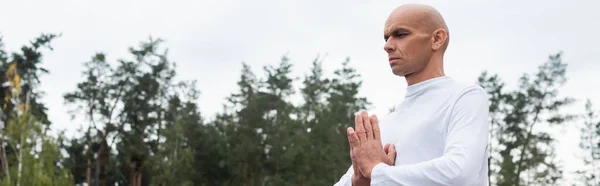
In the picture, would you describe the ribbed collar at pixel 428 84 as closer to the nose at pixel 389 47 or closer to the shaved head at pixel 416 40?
the shaved head at pixel 416 40

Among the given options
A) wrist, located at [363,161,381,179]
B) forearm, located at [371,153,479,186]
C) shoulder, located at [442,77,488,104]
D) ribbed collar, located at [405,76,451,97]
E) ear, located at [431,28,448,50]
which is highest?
ear, located at [431,28,448,50]

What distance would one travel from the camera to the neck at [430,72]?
343 cm

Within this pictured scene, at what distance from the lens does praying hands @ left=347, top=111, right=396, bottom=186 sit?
327 cm

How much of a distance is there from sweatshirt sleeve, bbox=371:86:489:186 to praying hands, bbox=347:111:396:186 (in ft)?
0.26

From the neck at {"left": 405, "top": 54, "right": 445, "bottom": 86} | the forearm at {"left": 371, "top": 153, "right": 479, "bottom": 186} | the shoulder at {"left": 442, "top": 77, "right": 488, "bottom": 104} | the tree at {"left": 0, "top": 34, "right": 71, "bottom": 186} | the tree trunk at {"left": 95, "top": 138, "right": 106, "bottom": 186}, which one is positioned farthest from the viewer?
the tree trunk at {"left": 95, "top": 138, "right": 106, "bottom": 186}

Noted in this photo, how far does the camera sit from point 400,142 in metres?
3.35

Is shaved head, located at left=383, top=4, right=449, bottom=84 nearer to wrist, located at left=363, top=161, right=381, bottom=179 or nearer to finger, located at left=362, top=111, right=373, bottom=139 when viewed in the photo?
finger, located at left=362, top=111, right=373, bottom=139

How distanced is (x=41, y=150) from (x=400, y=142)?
2660 cm

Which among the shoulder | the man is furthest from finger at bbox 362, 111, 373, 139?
the shoulder

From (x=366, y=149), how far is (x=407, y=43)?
1.55 ft

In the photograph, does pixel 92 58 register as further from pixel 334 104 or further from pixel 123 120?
pixel 334 104

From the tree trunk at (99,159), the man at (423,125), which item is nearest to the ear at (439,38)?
the man at (423,125)

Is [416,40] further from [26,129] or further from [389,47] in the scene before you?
[26,129]

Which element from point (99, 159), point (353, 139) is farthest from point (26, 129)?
point (353, 139)
